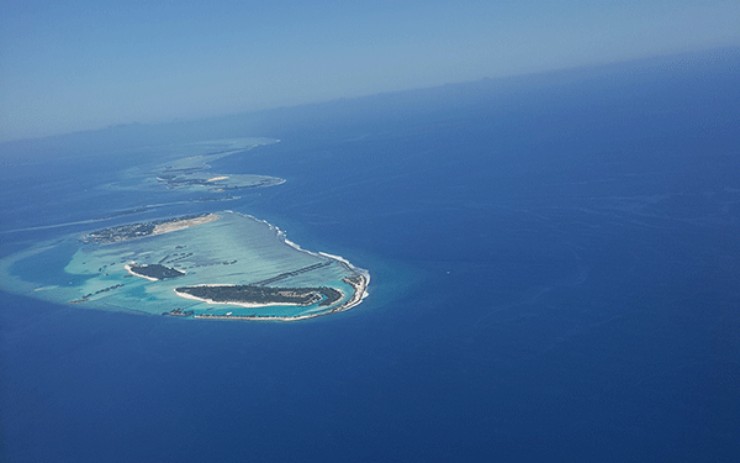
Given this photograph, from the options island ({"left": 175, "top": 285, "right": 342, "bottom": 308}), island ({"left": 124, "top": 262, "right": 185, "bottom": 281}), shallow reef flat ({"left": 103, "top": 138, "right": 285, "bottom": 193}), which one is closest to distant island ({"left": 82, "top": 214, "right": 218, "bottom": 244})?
island ({"left": 124, "top": 262, "right": 185, "bottom": 281})

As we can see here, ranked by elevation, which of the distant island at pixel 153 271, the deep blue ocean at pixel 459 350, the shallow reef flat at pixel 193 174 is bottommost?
the deep blue ocean at pixel 459 350

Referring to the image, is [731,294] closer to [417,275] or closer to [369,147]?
[417,275]

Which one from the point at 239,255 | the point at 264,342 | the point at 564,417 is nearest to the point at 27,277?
the point at 239,255

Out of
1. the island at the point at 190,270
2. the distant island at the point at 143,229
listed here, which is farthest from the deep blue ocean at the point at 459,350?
the distant island at the point at 143,229

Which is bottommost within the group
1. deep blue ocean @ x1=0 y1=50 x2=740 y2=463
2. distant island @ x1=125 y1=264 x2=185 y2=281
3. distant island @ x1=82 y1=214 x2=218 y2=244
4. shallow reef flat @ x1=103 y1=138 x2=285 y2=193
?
deep blue ocean @ x1=0 y1=50 x2=740 y2=463

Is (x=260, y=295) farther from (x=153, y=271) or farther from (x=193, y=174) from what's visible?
(x=193, y=174)

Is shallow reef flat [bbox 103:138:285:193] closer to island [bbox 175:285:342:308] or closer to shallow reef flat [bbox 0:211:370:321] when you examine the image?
shallow reef flat [bbox 0:211:370:321]

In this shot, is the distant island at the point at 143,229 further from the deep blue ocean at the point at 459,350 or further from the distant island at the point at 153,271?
the distant island at the point at 153,271
